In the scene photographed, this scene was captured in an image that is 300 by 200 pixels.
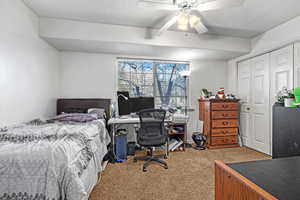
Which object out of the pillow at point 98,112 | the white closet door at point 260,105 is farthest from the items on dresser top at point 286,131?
the pillow at point 98,112

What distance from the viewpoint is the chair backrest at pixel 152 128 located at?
253 cm

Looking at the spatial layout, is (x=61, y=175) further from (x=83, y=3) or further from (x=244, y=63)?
(x=244, y=63)

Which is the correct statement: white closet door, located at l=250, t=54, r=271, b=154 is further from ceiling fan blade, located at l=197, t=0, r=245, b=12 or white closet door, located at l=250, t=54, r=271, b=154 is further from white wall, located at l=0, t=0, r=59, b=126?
white wall, located at l=0, t=0, r=59, b=126

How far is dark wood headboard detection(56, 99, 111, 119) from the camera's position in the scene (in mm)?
3174

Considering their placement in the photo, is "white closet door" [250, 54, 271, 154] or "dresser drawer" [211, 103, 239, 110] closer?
"white closet door" [250, 54, 271, 154]

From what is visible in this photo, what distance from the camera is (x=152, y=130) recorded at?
2.65 metres

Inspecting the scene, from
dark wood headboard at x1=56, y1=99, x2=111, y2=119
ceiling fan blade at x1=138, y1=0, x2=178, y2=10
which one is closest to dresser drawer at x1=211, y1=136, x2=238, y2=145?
dark wood headboard at x1=56, y1=99, x2=111, y2=119

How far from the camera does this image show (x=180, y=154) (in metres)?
3.16

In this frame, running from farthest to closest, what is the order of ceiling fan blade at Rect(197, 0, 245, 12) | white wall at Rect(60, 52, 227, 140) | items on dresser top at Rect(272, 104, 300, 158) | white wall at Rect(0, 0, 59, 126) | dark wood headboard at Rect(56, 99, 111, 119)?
white wall at Rect(60, 52, 227, 140) → dark wood headboard at Rect(56, 99, 111, 119) → items on dresser top at Rect(272, 104, 300, 158) → white wall at Rect(0, 0, 59, 126) → ceiling fan blade at Rect(197, 0, 245, 12)

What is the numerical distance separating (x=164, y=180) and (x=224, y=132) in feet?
6.92

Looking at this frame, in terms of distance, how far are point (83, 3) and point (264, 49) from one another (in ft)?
11.4

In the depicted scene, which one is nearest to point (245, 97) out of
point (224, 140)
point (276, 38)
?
point (224, 140)

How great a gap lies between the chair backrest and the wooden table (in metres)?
1.74

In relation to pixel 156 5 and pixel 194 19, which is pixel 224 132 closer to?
pixel 194 19
